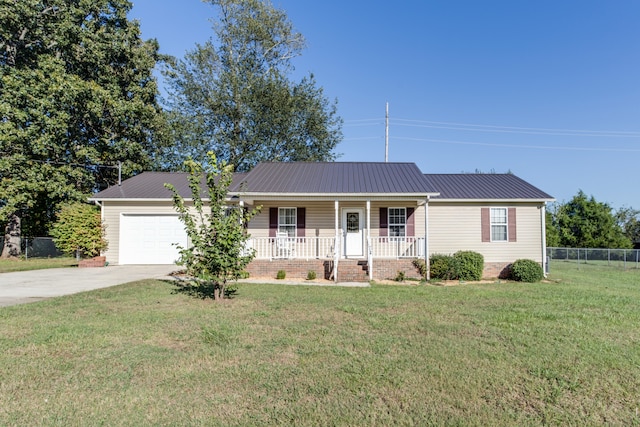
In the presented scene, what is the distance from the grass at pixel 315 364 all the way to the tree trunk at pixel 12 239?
15.1 metres

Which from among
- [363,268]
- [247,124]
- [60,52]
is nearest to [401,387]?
[363,268]

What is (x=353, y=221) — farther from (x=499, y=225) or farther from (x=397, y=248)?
(x=499, y=225)

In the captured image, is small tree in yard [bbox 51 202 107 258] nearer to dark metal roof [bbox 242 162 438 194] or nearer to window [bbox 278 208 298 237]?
dark metal roof [bbox 242 162 438 194]

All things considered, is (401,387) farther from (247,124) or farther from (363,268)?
(247,124)

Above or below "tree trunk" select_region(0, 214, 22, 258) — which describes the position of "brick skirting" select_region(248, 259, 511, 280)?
below

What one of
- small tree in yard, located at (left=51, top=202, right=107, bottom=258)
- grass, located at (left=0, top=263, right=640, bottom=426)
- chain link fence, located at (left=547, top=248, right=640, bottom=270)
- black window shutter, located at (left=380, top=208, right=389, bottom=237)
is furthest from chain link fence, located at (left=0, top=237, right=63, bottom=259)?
chain link fence, located at (left=547, top=248, right=640, bottom=270)

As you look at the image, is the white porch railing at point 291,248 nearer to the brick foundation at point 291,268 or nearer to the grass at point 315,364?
the brick foundation at point 291,268

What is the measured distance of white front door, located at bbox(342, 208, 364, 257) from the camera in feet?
41.4

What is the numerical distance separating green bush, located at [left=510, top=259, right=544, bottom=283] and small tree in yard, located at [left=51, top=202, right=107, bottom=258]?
15598 mm

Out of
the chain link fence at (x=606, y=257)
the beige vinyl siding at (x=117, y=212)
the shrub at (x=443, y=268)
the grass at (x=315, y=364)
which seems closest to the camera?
the grass at (x=315, y=364)

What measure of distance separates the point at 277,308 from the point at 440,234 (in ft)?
27.3

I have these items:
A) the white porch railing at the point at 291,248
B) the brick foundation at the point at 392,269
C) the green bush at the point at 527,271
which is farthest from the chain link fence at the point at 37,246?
the green bush at the point at 527,271

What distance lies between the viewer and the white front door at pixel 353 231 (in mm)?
12633

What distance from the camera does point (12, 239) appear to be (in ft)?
57.5
